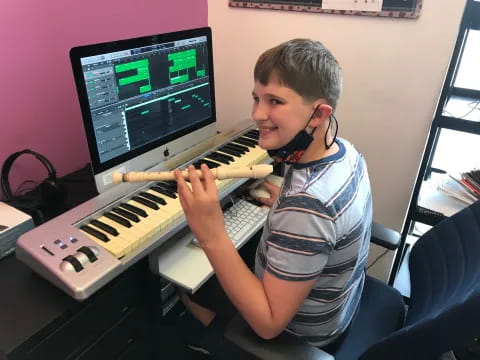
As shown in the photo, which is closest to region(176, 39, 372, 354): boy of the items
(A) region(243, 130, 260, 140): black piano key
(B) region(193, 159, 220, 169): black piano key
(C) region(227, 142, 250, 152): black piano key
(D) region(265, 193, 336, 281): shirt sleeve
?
(D) region(265, 193, 336, 281): shirt sleeve

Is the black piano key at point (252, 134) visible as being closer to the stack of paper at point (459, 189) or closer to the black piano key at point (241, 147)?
the black piano key at point (241, 147)

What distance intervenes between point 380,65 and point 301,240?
1.08 meters

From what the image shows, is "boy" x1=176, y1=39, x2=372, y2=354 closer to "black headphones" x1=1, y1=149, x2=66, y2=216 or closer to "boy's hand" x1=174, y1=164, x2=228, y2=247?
"boy's hand" x1=174, y1=164, x2=228, y2=247

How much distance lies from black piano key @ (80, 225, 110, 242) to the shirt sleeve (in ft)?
1.41

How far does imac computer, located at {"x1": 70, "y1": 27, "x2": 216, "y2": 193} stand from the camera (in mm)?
1072

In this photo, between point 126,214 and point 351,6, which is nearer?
point 126,214

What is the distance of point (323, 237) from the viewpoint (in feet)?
2.74

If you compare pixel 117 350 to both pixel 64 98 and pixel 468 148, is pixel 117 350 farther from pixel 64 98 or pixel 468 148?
pixel 468 148

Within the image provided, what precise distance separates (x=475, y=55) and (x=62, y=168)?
1.51m

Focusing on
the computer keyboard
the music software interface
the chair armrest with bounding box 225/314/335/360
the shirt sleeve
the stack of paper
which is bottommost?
the chair armrest with bounding box 225/314/335/360

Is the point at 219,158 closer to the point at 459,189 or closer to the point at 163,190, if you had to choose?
the point at 163,190

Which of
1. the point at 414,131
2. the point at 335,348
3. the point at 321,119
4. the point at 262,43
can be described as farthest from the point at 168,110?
the point at 414,131

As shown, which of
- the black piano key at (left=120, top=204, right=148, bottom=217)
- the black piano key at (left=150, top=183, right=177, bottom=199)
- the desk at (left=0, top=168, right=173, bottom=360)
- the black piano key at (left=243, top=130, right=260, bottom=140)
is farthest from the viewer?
the black piano key at (left=243, top=130, right=260, bottom=140)

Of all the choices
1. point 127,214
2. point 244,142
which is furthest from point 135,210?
point 244,142
